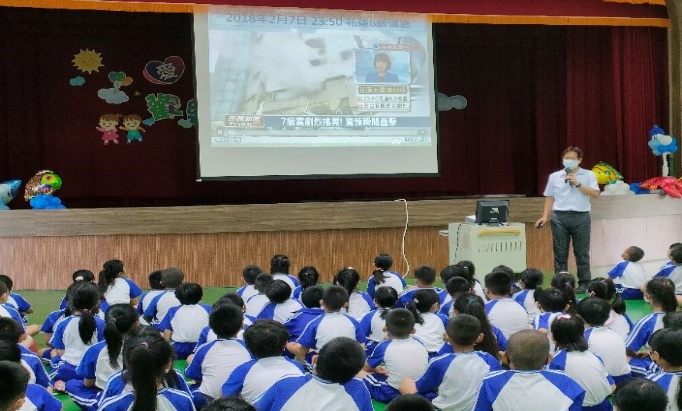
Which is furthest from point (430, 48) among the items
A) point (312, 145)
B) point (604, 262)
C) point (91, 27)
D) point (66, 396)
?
point (66, 396)

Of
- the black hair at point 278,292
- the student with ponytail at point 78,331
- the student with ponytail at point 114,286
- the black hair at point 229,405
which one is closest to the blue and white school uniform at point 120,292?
the student with ponytail at point 114,286

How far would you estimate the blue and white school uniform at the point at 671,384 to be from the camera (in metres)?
2.07

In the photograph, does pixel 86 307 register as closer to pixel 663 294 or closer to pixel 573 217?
pixel 663 294

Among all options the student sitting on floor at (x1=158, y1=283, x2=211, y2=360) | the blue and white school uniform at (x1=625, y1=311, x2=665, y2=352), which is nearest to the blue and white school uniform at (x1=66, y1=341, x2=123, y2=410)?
the student sitting on floor at (x1=158, y1=283, x2=211, y2=360)

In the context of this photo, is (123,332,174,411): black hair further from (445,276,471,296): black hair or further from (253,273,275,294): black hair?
(445,276,471,296): black hair

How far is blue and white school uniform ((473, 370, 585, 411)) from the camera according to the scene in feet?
6.92

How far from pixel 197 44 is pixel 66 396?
12.0 ft

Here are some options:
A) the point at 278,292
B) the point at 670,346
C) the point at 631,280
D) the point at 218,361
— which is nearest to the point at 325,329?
the point at 278,292

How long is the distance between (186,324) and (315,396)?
5.49 ft

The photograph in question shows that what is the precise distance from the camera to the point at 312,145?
6469mm

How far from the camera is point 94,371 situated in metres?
2.78

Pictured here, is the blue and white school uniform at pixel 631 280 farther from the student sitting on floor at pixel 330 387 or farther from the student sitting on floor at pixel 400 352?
the student sitting on floor at pixel 330 387

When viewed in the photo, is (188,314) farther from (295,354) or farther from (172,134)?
(172,134)

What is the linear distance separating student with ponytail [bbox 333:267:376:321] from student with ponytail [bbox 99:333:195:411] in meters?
1.79
